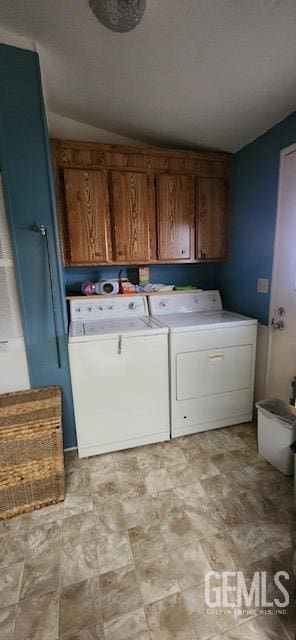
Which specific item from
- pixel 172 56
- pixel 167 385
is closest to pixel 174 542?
pixel 167 385

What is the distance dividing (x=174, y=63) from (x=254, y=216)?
3.84 ft

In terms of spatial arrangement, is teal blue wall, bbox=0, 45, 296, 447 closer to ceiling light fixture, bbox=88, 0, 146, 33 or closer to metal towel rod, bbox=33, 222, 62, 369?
metal towel rod, bbox=33, 222, 62, 369

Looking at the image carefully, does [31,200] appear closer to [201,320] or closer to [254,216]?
[201,320]

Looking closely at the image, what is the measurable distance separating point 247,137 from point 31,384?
247cm

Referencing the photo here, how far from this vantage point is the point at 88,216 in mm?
2113

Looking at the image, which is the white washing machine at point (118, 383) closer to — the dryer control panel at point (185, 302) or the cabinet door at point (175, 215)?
the dryer control panel at point (185, 302)

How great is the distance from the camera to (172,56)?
4.58 ft

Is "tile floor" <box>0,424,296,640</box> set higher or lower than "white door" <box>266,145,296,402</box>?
lower

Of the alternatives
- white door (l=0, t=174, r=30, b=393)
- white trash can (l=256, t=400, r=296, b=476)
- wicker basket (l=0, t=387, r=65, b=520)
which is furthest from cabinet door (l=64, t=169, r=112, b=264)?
white trash can (l=256, t=400, r=296, b=476)

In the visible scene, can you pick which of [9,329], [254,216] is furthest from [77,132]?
[9,329]

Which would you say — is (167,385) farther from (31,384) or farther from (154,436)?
(31,384)

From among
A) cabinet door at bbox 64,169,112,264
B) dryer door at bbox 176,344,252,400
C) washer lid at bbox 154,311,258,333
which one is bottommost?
dryer door at bbox 176,344,252,400

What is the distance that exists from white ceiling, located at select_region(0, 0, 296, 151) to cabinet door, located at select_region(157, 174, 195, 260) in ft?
1.25

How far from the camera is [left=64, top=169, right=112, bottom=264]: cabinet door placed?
6.71 ft
